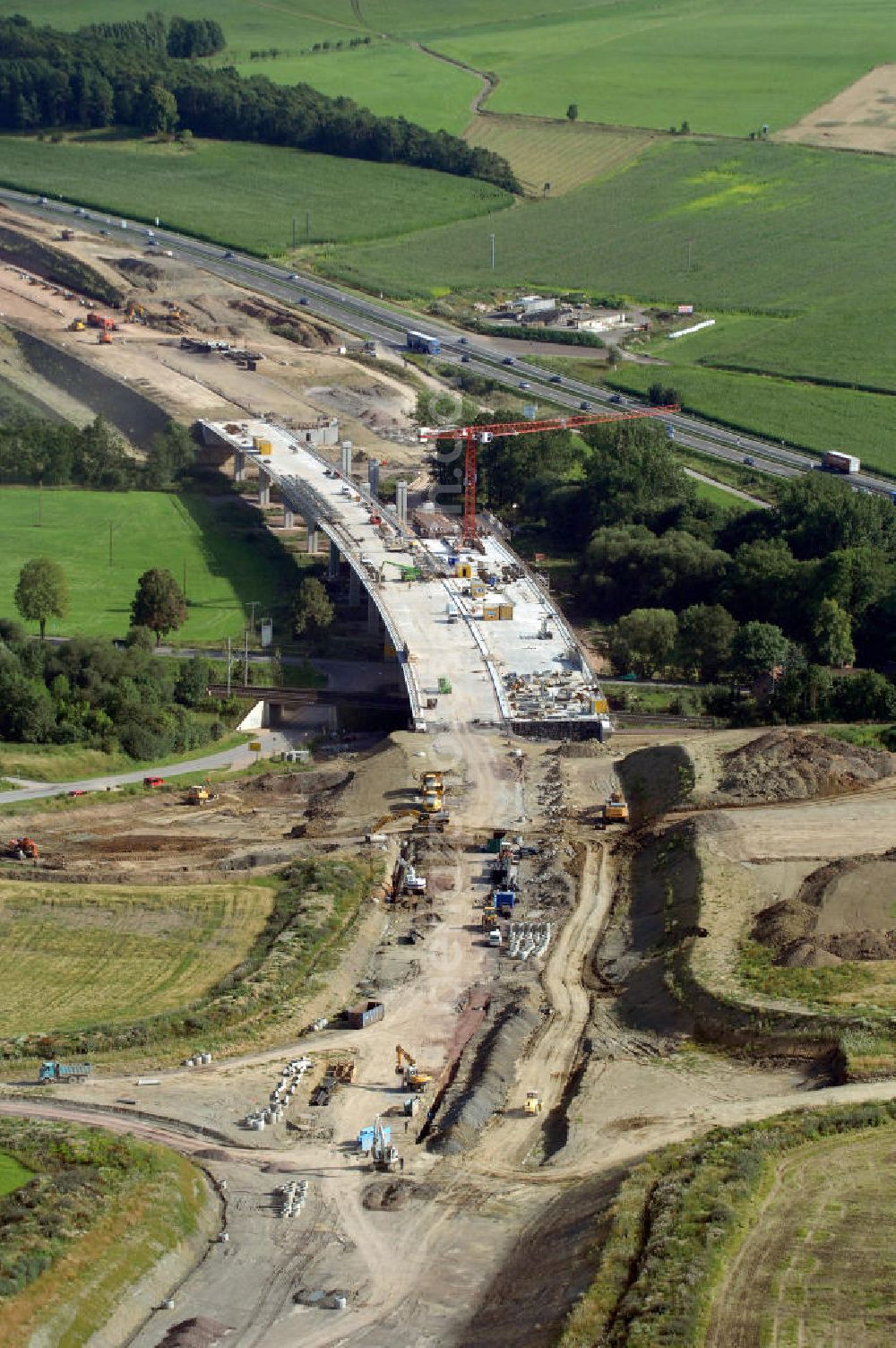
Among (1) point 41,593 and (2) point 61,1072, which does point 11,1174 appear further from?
(1) point 41,593

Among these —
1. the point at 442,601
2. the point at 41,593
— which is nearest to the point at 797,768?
the point at 442,601

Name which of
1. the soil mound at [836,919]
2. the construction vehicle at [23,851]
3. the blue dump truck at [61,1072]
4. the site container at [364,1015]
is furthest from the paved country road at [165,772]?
the soil mound at [836,919]

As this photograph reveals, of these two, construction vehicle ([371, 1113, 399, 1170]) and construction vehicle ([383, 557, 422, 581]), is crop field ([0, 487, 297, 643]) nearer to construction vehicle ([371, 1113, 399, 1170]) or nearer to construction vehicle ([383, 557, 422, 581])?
construction vehicle ([383, 557, 422, 581])

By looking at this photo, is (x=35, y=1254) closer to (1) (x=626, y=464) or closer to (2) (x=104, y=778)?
(2) (x=104, y=778)

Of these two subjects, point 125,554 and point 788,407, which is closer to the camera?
point 125,554

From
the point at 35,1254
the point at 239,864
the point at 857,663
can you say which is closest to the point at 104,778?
the point at 239,864

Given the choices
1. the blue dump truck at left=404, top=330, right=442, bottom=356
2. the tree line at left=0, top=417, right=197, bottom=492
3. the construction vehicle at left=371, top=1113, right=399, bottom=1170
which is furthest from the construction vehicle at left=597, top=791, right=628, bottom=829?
the blue dump truck at left=404, top=330, right=442, bottom=356
